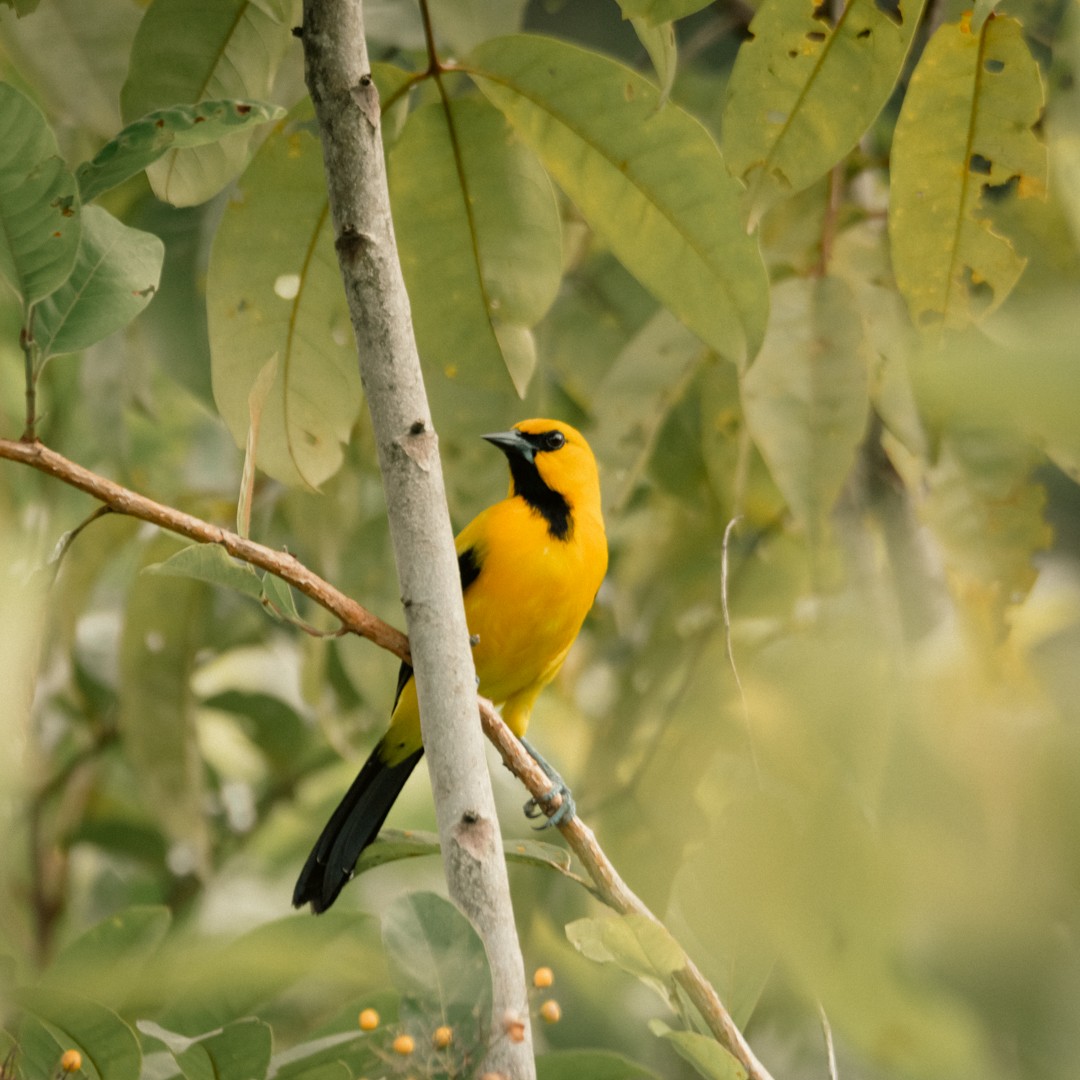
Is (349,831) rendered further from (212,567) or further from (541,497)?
(212,567)

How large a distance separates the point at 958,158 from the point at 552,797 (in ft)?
3.00

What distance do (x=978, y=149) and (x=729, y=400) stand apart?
1.01m

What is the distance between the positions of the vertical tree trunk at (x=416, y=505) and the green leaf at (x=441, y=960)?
0.03 meters

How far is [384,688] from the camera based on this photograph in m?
2.78

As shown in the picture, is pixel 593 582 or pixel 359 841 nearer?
pixel 359 841

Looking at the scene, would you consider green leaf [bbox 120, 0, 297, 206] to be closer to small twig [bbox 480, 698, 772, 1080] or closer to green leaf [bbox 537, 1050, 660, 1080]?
small twig [bbox 480, 698, 772, 1080]

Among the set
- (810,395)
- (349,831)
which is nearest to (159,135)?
(810,395)

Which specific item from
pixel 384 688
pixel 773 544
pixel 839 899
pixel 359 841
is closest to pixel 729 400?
pixel 773 544

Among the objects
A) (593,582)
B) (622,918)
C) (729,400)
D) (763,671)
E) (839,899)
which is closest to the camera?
(839,899)

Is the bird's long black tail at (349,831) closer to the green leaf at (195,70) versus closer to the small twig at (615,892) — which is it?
the small twig at (615,892)

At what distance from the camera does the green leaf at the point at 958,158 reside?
1.59 m

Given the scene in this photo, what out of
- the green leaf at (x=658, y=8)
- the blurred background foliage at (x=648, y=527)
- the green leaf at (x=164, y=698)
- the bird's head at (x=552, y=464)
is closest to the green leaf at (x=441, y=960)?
the blurred background foliage at (x=648, y=527)

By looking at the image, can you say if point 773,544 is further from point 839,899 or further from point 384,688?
point 839,899

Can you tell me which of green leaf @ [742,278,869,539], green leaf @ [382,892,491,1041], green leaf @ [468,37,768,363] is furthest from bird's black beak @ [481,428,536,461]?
green leaf @ [382,892,491,1041]
